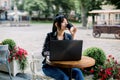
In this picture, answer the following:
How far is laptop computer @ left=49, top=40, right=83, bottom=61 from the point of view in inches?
145

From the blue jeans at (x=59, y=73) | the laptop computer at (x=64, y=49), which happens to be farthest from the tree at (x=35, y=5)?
the laptop computer at (x=64, y=49)

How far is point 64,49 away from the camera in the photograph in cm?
370

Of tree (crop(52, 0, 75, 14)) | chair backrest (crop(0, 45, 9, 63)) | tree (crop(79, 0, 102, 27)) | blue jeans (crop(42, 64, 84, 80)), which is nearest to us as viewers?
blue jeans (crop(42, 64, 84, 80))

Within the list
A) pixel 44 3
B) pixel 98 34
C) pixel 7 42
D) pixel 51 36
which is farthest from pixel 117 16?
pixel 51 36

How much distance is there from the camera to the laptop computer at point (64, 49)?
3.70 metres

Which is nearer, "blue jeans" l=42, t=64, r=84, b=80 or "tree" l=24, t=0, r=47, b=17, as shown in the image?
"blue jeans" l=42, t=64, r=84, b=80

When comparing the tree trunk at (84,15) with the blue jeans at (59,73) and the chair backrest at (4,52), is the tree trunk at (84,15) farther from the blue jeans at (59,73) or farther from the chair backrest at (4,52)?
the blue jeans at (59,73)

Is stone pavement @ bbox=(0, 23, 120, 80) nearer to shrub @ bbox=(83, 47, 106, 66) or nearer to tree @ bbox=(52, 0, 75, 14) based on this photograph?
shrub @ bbox=(83, 47, 106, 66)

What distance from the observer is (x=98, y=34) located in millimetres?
21000

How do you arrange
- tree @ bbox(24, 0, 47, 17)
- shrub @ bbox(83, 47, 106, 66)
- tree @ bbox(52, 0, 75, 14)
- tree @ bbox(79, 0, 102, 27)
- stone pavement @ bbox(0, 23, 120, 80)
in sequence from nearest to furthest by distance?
shrub @ bbox(83, 47, 106, 66) → stone pavement @ bbox(0, 23, 120, 80) → tree @ bbox(79, 0, 102, 27) → tree @ bbox(24, 0, 47, 17) → tree @ bbox(52, 0, 75, 14)

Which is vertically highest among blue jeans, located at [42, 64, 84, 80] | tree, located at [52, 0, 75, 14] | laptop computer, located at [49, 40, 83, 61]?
laptop computer, located at [49, 40, 83, 61]

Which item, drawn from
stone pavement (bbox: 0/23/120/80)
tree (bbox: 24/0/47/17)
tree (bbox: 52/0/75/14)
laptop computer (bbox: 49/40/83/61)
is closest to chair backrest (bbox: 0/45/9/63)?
stone pavement (bbox: 0/23/120/80)

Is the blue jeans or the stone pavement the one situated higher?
the blue jeans

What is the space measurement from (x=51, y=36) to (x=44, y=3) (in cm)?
4999
